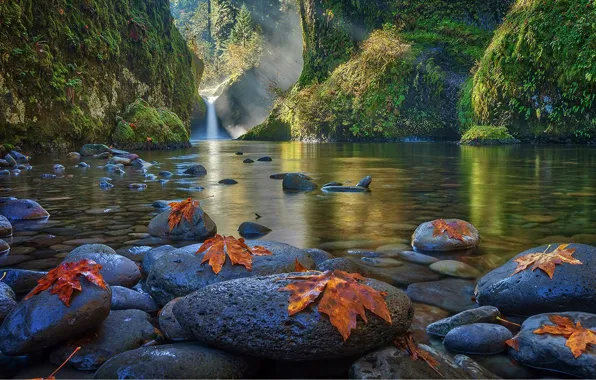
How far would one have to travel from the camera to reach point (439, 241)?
3.89 m

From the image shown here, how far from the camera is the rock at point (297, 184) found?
25.4 feet

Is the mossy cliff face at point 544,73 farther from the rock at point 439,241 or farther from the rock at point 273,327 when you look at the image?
the rock at point 273,327

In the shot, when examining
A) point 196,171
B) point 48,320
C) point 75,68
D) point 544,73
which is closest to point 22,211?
→ point 48,320

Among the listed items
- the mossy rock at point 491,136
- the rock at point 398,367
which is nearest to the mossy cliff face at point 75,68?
the rock at point 398,367

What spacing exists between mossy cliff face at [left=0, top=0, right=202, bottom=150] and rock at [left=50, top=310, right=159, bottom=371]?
1378 centimetres

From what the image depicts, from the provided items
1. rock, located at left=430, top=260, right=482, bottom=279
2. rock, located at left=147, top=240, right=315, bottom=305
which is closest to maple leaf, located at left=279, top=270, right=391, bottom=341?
rock, located at left=147, top=240, right=315, bottom=305

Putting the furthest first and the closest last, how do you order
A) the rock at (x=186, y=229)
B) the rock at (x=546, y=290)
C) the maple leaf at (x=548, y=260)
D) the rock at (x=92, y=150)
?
the rock at (x=92, y=150), the rock at (x=186, y=229), the maple leaf at (x=548, y=260), the rock at (x=546, y=290)

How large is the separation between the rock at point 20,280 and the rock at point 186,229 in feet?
4.68

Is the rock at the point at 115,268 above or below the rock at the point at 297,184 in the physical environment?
below

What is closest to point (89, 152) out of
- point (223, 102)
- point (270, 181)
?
point (270, 181)

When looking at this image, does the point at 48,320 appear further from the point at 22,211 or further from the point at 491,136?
the point at 491,136

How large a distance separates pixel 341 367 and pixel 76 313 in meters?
1.18

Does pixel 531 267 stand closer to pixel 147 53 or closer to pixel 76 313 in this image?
pixel 76 313

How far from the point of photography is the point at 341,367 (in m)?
2.02
